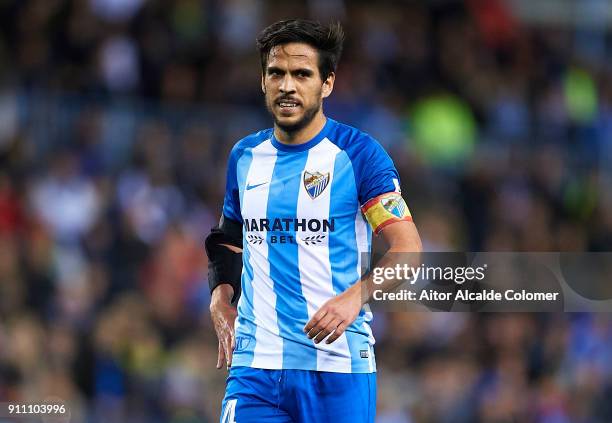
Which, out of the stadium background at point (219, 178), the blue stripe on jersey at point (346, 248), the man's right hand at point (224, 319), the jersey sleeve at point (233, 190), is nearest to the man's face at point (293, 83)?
the blue stripe on jersey at point (346, 248)

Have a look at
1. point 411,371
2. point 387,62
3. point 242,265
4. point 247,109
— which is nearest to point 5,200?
point 247,109

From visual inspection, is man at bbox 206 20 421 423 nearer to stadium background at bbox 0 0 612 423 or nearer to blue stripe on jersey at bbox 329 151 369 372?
blue stripe on jersey at bbox 329 151 369 372

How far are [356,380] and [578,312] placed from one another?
6924 mm

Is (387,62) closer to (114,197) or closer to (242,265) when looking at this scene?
(114,197)

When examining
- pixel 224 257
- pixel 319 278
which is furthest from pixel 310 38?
pixel 224 257

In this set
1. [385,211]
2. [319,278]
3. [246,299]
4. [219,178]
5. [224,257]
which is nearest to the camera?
[385,211]

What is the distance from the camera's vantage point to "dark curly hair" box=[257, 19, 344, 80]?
18.5 ft

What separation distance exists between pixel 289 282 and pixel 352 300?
0.50m

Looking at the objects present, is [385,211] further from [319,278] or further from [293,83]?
[293,83]

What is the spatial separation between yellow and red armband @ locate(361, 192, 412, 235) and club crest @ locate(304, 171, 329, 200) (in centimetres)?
25

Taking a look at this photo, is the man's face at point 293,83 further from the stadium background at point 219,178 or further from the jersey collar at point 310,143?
the stadium background at point 219,178

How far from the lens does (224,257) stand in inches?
244

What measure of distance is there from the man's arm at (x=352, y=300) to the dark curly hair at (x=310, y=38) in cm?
86

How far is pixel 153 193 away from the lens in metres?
12.7
